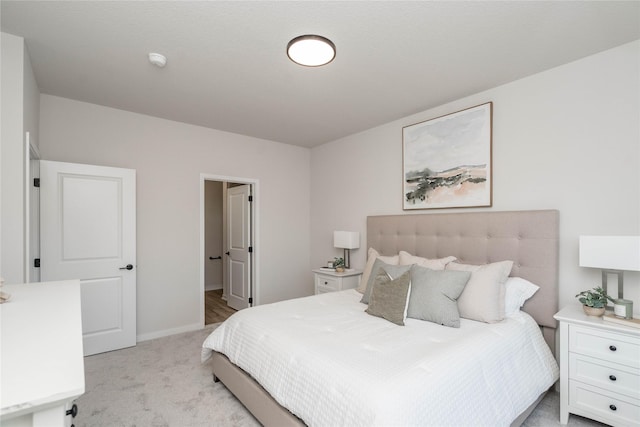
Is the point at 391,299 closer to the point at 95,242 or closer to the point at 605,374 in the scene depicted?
the point at 605,374

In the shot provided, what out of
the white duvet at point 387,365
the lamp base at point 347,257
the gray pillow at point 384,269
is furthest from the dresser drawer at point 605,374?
the lamp base at point 347,257

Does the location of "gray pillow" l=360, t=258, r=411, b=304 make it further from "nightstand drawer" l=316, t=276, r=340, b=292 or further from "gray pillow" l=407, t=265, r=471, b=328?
"nightstand drawer" l=316, t=276, r=340, b=292

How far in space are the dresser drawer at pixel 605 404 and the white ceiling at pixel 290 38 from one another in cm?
233

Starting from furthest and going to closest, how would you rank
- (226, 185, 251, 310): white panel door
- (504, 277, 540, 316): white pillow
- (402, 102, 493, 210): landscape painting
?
(226, 185, 251, 310): white panel door → (402, 102, 493, 210): landscape painting → (504, 277, 540, 316): white pillow

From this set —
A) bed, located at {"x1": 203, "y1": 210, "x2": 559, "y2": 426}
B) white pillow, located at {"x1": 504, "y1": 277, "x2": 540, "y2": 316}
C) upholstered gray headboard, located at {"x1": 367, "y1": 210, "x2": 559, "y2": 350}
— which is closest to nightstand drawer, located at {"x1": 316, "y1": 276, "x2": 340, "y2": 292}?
bed, located at {"x1": 203, "y1": 210, "x2": 559, "y2": 426}

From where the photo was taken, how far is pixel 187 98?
122 inches

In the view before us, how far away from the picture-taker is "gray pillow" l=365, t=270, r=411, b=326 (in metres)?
2.25

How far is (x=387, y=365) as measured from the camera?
1538mm

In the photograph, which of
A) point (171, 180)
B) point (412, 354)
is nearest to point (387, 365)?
point (412, 354)

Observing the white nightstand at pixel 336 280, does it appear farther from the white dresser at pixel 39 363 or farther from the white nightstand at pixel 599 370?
the white dresser at pixel 39 363

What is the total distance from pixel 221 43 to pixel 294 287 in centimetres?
360

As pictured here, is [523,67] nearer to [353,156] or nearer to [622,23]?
[622,23]

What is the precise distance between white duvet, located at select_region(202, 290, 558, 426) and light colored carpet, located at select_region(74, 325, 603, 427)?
1.18 feet

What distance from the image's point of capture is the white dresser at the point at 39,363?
2.09 ft
